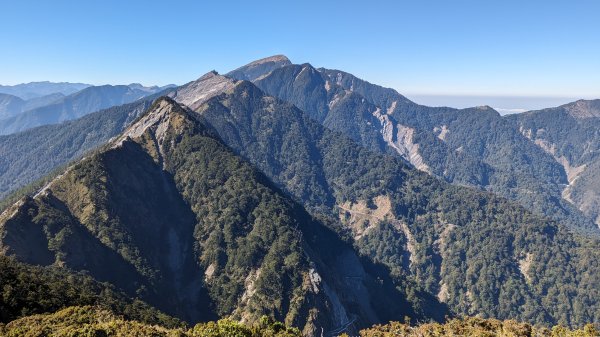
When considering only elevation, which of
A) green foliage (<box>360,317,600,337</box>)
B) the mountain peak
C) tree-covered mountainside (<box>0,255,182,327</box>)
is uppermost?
the mountain peak

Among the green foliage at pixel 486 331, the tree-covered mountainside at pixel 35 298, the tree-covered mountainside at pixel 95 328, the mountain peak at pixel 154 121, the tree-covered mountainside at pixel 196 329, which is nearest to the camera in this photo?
the tree-covered mountainside at pixel 95 328

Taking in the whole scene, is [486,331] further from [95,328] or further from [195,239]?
[195,239]

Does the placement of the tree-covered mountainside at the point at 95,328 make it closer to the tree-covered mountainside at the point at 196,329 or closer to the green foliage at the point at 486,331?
the tree-covered mountainside at the point at 196,329

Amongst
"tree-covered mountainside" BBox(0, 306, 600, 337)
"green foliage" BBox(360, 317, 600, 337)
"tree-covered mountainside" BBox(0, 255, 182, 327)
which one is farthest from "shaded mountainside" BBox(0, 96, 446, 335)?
"tree-covered mountainside" BBox(0, 306, 600, 337)

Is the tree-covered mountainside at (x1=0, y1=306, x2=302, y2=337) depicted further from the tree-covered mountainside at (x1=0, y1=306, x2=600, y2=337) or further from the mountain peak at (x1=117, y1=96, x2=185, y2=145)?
the mountain peak at (x1=117, y1=96, x2=185, y2=145)

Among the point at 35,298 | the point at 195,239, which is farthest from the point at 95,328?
the point at 195,239

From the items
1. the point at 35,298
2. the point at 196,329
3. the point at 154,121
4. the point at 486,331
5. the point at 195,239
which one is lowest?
the point at 195,239

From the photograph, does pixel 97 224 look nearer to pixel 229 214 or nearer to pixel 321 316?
pixel 229 214

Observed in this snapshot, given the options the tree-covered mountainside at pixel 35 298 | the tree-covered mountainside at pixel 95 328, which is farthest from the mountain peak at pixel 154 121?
the tree-covered mountainside at pixel 95 328

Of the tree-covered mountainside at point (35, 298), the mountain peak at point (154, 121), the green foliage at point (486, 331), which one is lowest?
the green foliage at point (486, 331)
